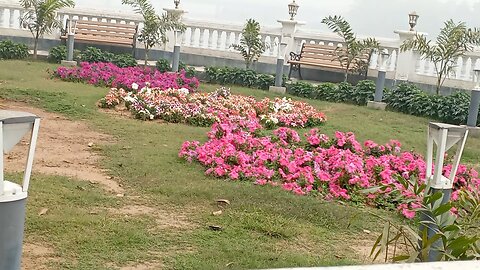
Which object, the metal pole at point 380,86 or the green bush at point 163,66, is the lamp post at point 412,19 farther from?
A: the green bush at point 163,66

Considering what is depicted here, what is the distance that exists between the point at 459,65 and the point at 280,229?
9754 mm

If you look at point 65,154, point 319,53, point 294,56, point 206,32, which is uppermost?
point 206,32

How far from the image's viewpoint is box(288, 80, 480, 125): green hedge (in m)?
10.5

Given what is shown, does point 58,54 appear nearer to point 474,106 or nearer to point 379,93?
point 379,93

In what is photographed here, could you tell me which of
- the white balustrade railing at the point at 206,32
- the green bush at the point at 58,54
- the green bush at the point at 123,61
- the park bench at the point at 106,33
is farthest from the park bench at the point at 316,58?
the green bush at the point at 58,54

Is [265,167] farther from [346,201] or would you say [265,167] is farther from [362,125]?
[362,125]

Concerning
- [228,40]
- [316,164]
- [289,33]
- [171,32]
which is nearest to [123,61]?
[171,32]

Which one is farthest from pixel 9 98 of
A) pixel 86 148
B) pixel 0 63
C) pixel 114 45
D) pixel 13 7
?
pixel 13 7

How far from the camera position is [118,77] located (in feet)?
36.3

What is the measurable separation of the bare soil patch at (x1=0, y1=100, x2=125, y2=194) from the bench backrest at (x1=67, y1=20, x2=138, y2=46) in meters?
7.35

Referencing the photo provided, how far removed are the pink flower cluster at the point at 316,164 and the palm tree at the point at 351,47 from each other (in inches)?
244

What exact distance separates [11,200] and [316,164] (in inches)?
149

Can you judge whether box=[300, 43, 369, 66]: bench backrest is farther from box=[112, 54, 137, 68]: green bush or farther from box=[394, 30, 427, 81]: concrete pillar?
box=[112, 54, 137, 68]: green bush

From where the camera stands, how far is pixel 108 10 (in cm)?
1650
